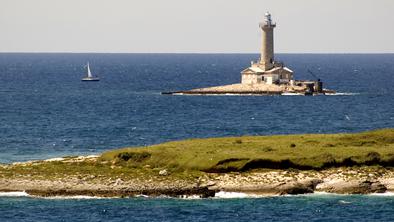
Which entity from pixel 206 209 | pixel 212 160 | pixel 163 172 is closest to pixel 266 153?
pixel 212 160

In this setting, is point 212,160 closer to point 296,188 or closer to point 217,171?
point 217,171

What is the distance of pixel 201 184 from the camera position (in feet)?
291

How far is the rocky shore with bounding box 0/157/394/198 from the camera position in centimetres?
8819

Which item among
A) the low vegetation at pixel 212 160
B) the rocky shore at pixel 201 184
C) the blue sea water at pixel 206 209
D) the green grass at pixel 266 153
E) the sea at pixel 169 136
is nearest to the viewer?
the blue sea water at pixel 206 209

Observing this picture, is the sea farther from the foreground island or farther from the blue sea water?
the foreground island

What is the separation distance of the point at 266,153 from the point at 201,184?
9489 mm

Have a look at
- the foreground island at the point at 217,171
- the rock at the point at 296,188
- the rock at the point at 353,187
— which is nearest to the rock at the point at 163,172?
the foreground island at the point at 217,171

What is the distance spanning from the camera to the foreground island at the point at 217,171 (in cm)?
8838

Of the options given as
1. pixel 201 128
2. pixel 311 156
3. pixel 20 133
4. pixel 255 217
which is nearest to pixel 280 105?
pixel 201 128

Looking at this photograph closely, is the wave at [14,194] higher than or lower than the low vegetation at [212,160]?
lower

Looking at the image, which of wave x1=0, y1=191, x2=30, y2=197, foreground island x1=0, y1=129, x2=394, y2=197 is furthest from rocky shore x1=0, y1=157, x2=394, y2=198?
wave x1=0, y1=191, x2=30, y2=197

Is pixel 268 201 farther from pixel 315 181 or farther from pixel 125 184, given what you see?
pixel 125 184

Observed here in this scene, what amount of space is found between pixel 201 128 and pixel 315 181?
64454mm

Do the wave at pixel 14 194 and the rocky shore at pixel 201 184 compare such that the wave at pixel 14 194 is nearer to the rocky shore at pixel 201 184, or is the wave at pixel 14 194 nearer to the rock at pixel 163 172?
the rocky shore at pixel 201 184
